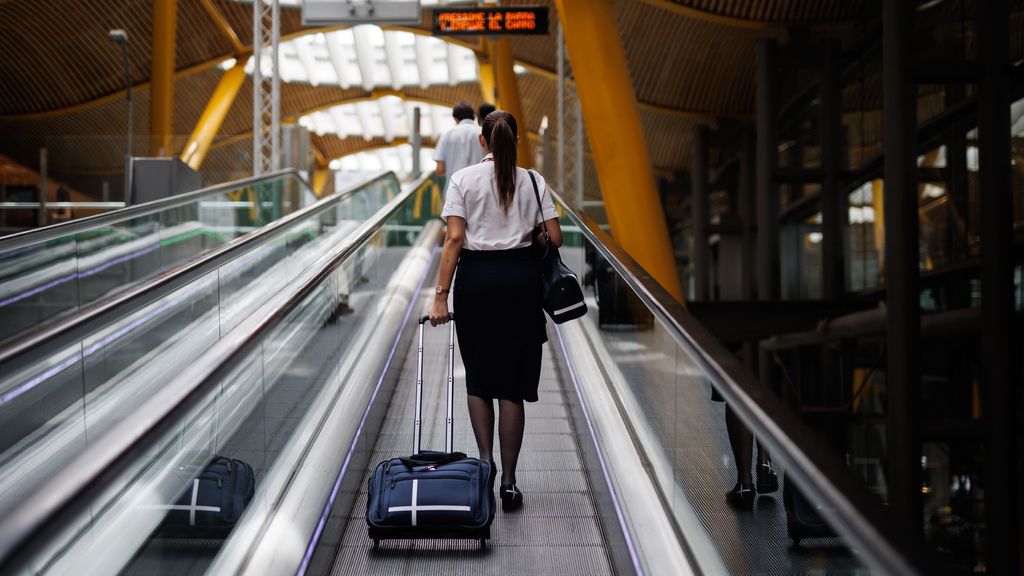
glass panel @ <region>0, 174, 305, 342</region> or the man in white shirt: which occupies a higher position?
the man in white shirt

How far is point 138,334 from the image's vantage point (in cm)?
565

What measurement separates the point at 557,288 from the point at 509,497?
95 cm

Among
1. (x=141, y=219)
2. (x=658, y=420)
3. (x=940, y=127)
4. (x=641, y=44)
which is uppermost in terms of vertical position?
(x=641, y=44)

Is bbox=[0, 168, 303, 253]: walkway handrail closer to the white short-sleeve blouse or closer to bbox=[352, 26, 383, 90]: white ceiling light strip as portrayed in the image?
the white short-sleeve blouse

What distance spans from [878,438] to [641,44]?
11.9 meters

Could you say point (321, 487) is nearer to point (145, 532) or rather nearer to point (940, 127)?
point (145, 532)

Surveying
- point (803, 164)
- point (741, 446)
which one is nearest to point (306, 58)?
point (803, 164)

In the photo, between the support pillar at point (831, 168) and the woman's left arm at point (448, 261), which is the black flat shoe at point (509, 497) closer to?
the woman's left arm at point (448, 261)

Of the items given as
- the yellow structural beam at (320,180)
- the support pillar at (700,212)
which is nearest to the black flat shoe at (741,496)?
the yellow structural beam at (320,180)

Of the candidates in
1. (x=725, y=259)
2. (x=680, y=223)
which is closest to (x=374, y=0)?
(x=725, y=259)

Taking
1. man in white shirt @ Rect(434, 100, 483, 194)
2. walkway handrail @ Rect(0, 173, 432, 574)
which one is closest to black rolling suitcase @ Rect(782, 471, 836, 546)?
walkway handrail @ Rect(0, 173, 432, 574)

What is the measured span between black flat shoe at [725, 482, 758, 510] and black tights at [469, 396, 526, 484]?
1.57m

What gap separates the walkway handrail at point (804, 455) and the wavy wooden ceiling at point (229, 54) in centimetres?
1689

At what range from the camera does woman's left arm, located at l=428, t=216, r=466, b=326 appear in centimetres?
433
